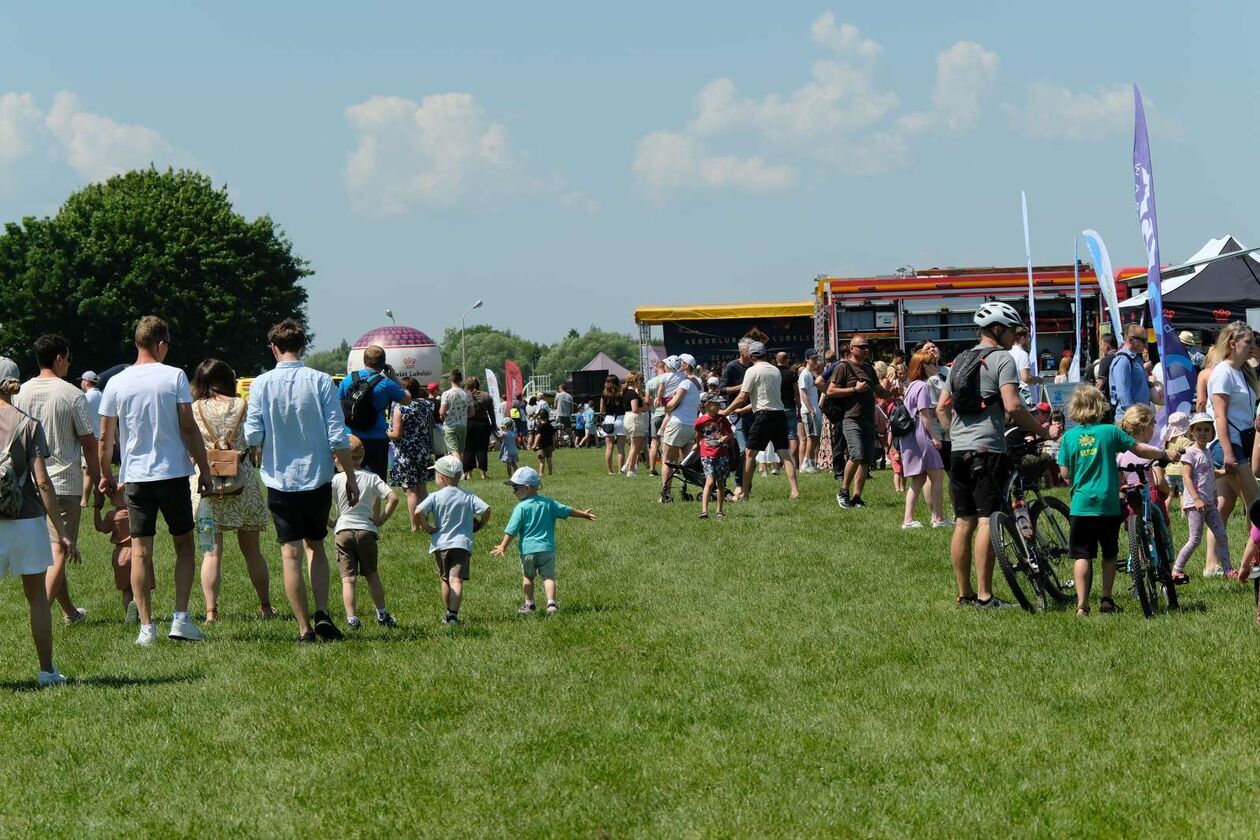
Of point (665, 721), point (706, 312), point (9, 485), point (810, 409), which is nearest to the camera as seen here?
point (665, 721)

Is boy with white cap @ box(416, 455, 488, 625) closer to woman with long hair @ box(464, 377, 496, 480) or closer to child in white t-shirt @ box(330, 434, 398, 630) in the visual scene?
child in white t-shirt @ box(330, 434, 398, 630)

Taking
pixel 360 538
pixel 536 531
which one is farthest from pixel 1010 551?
pixel 360 538

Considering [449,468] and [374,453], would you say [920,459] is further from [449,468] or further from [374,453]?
[449,468]

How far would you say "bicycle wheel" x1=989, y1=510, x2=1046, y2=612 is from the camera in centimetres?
948

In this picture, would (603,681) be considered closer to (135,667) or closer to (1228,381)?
(135,667)

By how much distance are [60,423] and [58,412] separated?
96 mm

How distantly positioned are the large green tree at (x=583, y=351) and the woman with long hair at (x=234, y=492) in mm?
161302

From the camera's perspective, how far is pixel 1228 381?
1038 centimetres

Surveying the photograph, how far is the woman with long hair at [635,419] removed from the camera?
25.2m

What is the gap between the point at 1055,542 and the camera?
10.7m

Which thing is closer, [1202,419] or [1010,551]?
[1010,551]

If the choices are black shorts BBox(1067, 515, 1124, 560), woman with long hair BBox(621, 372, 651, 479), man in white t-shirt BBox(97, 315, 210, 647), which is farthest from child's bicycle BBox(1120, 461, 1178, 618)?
woman with long hair BBox(621, 372, 651, 479)

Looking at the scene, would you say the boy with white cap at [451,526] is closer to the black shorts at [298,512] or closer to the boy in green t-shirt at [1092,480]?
the black shorts at [298,512]

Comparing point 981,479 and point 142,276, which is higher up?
point 142,276
